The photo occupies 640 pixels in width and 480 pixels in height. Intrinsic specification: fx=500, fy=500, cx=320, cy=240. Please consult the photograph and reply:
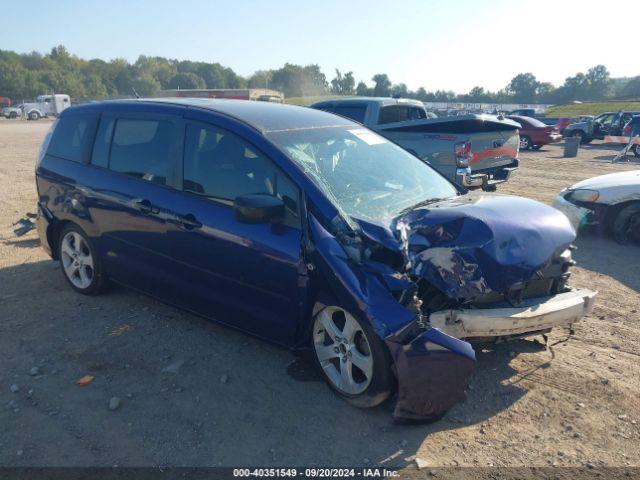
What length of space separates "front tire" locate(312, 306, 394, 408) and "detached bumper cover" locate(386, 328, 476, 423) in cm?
14

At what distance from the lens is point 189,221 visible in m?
3.71

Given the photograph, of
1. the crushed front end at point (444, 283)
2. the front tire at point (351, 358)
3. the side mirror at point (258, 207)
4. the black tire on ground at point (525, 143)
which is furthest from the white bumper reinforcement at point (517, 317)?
the black tire on ground at point (525, 143)

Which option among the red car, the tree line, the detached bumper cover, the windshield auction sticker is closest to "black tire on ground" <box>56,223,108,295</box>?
the windshield auction sticker

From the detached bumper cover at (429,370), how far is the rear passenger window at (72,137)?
11.6ft

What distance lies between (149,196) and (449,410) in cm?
274

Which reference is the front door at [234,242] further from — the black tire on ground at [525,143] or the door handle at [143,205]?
the black tire on ground at [525,143]

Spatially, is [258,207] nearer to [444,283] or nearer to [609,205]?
[444,283]

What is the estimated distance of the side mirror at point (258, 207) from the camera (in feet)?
10.5

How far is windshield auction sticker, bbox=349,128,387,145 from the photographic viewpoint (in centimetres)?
431

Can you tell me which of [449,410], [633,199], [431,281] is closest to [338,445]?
[449,410]

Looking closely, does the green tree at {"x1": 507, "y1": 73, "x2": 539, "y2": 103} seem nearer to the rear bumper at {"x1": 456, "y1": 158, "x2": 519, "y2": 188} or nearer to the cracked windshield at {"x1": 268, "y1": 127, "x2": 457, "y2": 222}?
the rear bumper at {"x1": 456, "y1": 158, "x2": 519, "y2": 188}

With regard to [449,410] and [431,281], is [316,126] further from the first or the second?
[449,410]

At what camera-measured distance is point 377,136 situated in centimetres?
459

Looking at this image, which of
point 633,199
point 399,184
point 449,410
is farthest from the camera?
point 633,199
